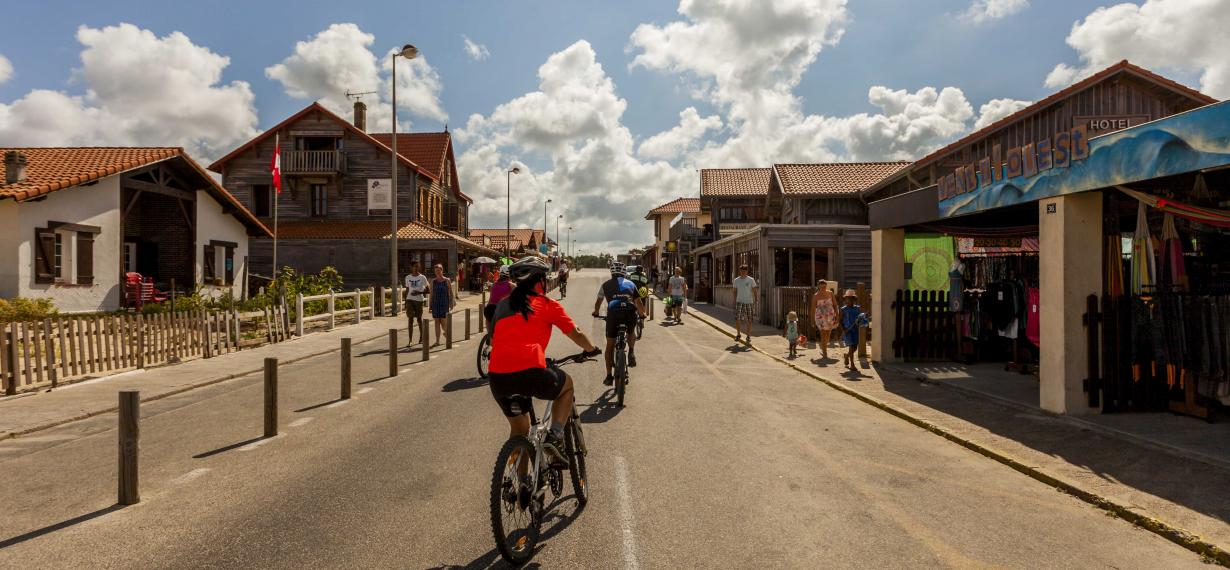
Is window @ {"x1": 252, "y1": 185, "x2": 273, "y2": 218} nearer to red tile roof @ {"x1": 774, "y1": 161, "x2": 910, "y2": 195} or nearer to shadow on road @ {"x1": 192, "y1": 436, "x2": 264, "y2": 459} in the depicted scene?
red tile roof @ {"x1": 774, "y1": 161, "x2": 910, "y2": 195}

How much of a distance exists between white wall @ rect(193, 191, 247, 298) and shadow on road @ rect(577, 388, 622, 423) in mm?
21096

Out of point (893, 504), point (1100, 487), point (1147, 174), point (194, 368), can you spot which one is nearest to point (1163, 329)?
point (1147, 174)

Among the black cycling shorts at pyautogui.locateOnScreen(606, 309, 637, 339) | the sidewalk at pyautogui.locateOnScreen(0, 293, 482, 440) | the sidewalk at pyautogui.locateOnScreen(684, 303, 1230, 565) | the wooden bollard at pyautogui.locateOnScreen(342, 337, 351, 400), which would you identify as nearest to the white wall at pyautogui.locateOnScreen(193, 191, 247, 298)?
the sidewalk at pyautogui.locateOnScreen(0, 293, 482, 440)

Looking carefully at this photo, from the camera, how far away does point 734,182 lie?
153 ft

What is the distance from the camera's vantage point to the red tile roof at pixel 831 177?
103ft

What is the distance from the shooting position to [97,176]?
1938 centimetres

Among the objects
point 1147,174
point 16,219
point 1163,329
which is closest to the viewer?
point 1147,174

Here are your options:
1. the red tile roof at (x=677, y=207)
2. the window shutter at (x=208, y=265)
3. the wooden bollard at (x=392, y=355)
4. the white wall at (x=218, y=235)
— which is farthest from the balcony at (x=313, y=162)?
the red tile roof at (x=677, y=207)

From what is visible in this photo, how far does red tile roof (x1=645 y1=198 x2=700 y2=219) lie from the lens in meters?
73.4

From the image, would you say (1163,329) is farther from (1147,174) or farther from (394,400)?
(394,400)

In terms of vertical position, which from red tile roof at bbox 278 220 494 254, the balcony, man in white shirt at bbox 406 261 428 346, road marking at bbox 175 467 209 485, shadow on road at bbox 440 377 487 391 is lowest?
road marking at bbox 175 467 209 485

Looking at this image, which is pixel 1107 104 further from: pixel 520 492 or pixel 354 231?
pixel 354 231

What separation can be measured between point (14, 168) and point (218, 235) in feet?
28.8

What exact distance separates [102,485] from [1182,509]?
8.00 meters
